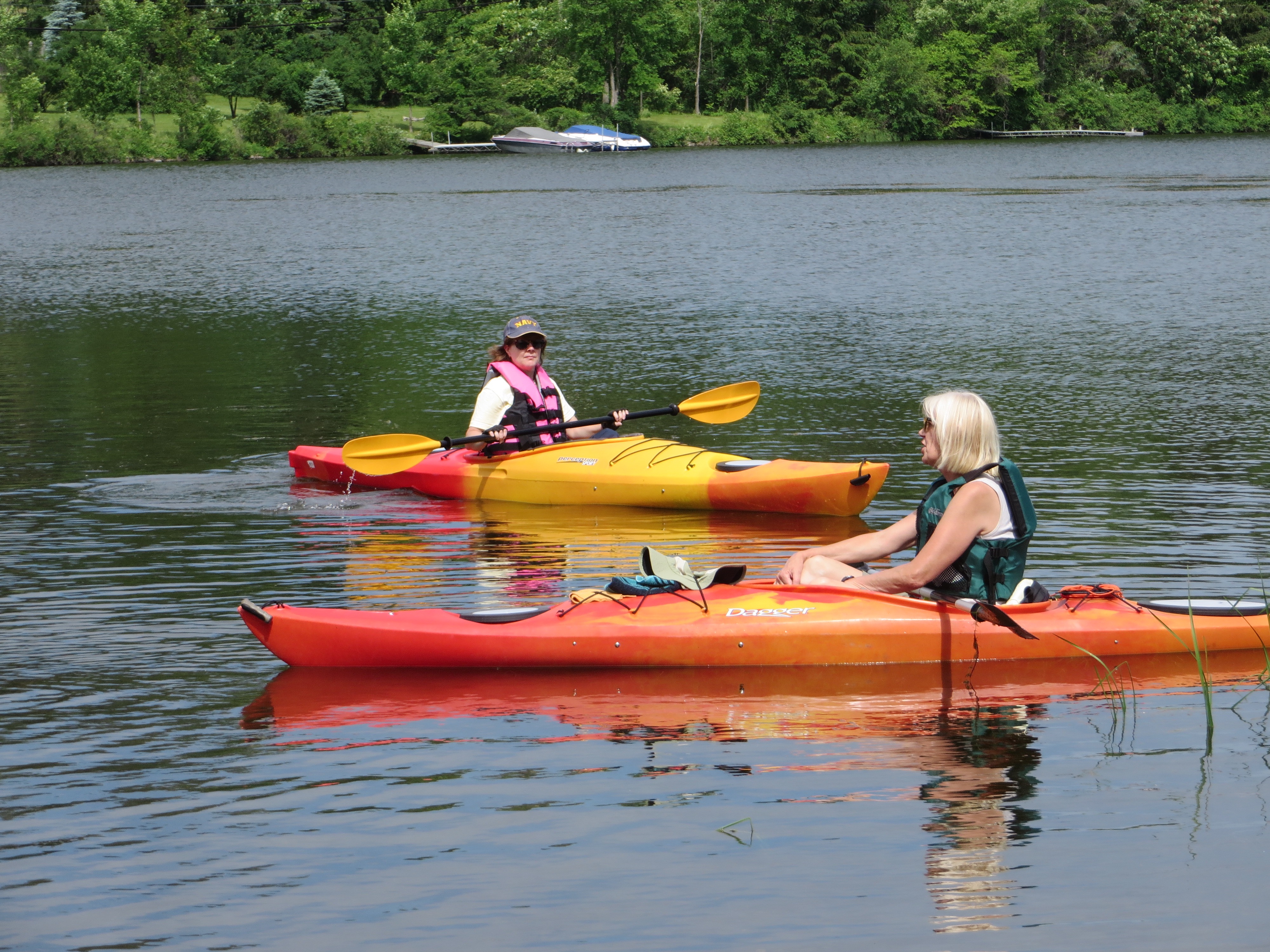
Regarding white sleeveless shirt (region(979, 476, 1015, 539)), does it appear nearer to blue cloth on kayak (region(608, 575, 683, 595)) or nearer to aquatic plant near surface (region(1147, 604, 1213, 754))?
aquatic plant near surface (region(1147, 604, 1213, 754))

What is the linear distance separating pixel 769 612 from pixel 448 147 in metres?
63.3

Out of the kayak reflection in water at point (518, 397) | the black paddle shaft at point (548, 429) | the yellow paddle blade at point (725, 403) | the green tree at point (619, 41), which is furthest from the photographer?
the green tree at point (619, 41)

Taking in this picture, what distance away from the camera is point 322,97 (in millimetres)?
65688

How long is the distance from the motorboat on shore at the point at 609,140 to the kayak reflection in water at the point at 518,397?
5983 cm

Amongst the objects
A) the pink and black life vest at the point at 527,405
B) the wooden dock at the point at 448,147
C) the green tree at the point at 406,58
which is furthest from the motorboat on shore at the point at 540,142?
the pink and black life vest at the point at 527,405

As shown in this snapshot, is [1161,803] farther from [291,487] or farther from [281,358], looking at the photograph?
[281,358]

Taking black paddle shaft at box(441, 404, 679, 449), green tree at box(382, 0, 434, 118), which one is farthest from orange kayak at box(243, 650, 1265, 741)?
green tree at box(382, 0, 434, 118)

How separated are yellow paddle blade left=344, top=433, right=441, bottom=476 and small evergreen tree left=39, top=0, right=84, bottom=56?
68.4m

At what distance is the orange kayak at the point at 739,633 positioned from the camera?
18.2ft

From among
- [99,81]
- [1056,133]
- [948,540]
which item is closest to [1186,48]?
[1056,133]

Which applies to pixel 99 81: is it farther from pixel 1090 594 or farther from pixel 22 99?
pixel 1090 594

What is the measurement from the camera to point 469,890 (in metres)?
3.86

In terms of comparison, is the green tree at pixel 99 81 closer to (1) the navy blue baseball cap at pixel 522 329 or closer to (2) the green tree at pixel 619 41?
(2) the green tree at pixel 619 41

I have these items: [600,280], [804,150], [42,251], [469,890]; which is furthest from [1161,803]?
[804,150]
